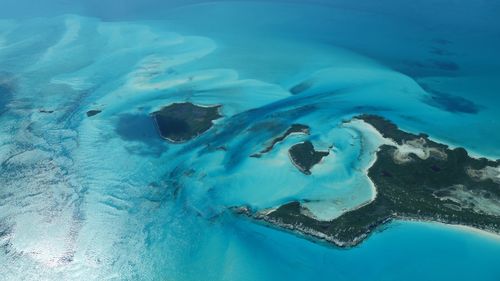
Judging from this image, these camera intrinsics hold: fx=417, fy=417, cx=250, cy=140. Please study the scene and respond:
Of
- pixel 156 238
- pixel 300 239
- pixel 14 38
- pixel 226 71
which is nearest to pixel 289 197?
pixel 300 239

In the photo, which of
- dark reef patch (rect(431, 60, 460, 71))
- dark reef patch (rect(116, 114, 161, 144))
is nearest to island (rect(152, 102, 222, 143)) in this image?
dark reef patch (rect(116, 114, 161, 144))

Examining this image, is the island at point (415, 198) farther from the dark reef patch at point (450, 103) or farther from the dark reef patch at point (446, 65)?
the dark reef patch at point (446, 65)

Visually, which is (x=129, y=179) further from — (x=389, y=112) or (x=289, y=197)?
(x=389, y=112)

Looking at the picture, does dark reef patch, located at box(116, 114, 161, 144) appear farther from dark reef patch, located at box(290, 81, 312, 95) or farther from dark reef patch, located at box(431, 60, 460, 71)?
dark reef patch, located at box(431, 60, 460, 71)

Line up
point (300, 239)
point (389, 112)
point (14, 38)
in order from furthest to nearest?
point (14, 38) → point (389, 112) → point (300, 239)

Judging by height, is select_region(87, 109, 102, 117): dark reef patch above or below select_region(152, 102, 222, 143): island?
below

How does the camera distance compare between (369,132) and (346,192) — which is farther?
(369,132)
